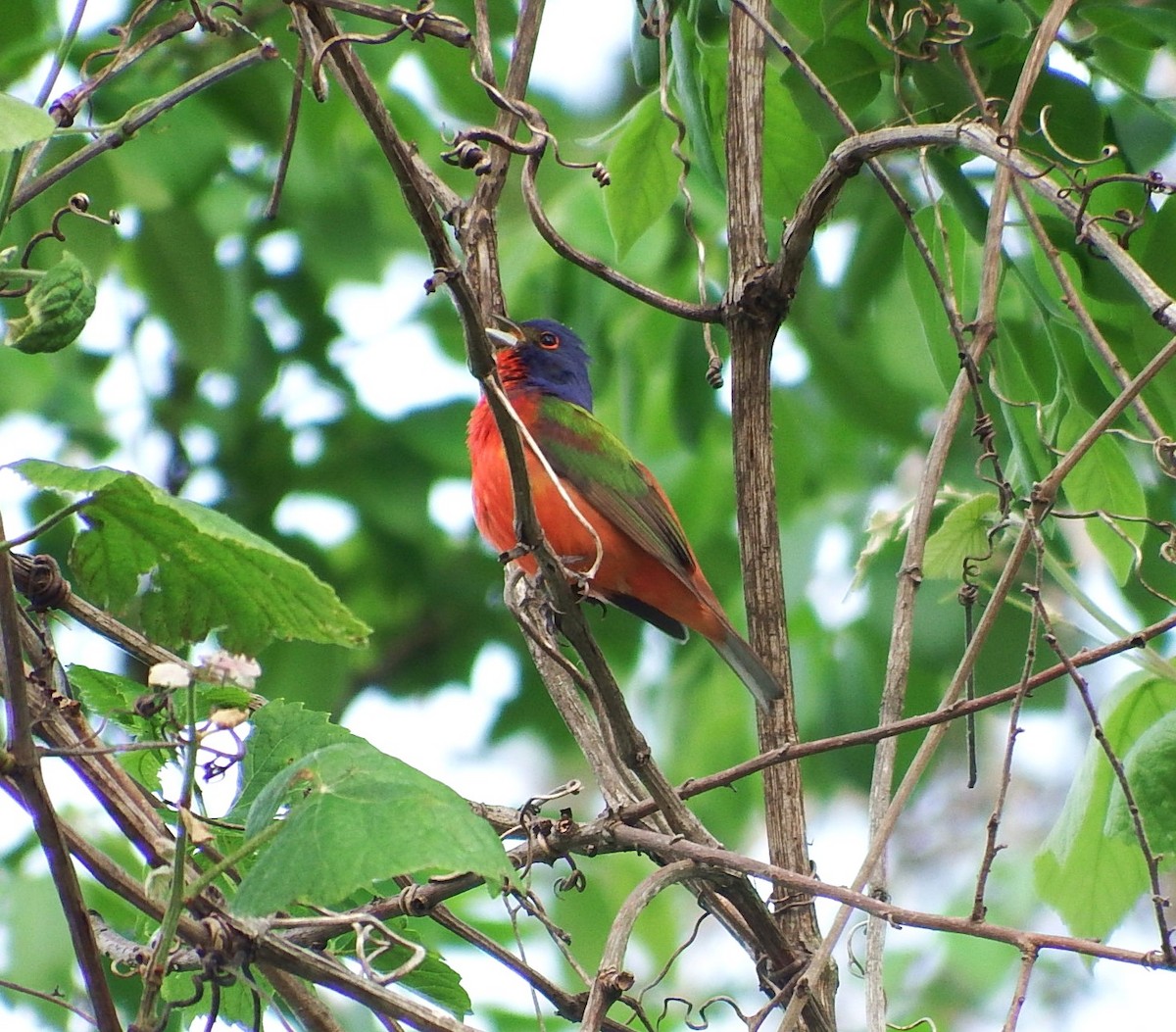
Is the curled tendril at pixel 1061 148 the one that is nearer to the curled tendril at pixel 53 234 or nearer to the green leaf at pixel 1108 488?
the green leaf at pixel 1108 488

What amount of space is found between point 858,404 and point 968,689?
112 inches

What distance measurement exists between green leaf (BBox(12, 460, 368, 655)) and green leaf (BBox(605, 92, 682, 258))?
1.77 m

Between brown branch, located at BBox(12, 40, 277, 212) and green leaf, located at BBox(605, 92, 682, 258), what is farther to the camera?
green leaf, located at BBox(605, 92, 682, 258)

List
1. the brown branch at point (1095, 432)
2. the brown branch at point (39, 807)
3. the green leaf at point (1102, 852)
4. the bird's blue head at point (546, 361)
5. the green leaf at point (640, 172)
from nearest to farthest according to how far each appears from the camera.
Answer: the brown branch at point (39, 807), the brown branch at point (1095, 432), the green leaf at point (1102, 852), the green leaf at point (640, 172), the bird's blue head at point (546, 361)

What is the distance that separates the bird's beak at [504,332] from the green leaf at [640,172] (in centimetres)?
44

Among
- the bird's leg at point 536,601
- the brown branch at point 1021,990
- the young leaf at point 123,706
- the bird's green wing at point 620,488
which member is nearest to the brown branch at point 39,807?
the young leaf at point 123,706

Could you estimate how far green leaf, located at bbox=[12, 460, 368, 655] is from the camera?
1.93m

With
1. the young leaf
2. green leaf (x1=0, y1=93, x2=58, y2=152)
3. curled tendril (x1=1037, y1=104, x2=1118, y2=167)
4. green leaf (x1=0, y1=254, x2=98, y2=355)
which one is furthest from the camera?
curled tendril (x1=1037, y1=104, x2=1118, y2=167)

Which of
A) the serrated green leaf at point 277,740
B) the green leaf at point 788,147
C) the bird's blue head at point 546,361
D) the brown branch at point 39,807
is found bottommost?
the brown branch at point 39,807

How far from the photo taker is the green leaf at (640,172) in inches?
140

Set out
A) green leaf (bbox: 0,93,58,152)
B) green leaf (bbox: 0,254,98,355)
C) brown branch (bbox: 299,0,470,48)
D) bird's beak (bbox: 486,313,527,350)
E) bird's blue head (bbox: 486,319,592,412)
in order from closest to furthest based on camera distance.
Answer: green leaf (bbox: 0,93,58,152) < green leaf (bbox: 0,254,98,355) < brown branch (bbox: 299,0,470,48) < bird's beak (bbox: 486,313,527,350) < bird's blue head (bbox: 486,319,592,412)

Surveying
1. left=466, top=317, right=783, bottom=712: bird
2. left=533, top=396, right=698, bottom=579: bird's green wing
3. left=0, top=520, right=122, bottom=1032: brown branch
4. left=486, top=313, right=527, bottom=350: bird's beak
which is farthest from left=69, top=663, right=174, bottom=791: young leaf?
left=533, top=396, right=698, bottom=579: bird's green wing

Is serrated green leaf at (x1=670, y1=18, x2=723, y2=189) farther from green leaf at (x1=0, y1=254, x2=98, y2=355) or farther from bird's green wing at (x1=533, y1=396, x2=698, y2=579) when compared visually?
bird's green wing at (x1=533, y1=396, x2=698, y2=579)

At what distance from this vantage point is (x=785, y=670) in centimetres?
307
